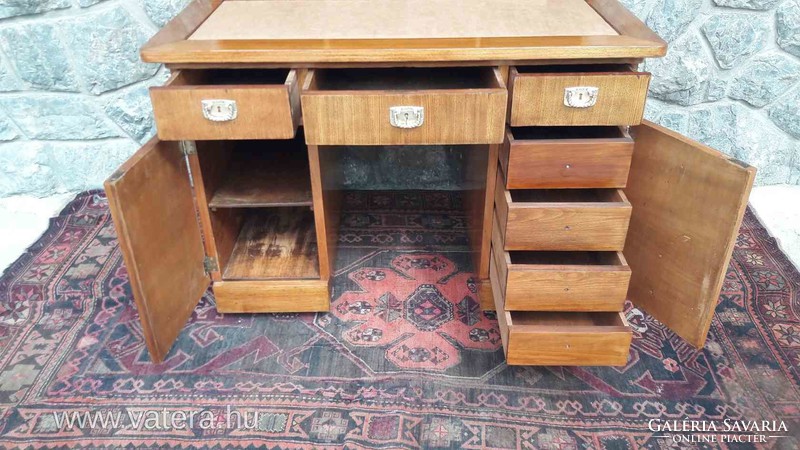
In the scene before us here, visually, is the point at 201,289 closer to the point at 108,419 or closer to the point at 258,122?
the point at 108,419

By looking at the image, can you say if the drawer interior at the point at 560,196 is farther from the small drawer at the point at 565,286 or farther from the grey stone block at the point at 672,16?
the grey stone block at the point at 672,16

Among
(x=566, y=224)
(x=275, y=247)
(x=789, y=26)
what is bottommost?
(x=275, y=247)

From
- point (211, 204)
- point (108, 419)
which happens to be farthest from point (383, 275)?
point (108, 419)

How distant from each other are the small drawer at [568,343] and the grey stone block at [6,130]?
1878 mm

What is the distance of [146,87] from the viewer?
210 cm

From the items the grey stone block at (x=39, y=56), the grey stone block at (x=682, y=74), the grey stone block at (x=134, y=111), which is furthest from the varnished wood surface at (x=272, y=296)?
the grey stone block at (x=682, y=74)

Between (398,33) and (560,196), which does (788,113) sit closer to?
(560,196)

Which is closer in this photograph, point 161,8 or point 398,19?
point 398,19

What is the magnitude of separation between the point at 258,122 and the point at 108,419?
761mm

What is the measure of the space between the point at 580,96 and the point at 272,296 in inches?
36.9

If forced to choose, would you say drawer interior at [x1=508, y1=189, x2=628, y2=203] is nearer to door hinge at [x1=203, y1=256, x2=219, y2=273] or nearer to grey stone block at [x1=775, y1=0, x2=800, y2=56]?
door hinge at [x1=203, y1=256, x2=219, y2=273]

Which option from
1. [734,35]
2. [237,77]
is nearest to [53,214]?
[237,77]

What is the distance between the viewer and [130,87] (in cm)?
209

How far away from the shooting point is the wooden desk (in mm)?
1260
